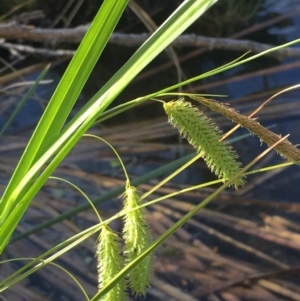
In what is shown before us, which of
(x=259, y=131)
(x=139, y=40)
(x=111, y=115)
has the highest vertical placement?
(x=139, y=40)

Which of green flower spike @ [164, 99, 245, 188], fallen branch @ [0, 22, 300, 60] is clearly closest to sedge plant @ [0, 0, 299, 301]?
green flower spike @ [164, 99, 245, 188]

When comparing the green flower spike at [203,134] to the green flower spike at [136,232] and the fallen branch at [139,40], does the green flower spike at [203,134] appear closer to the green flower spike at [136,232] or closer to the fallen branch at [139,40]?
the green flower spike at [136,232]

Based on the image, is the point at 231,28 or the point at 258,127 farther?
the point at 231,28

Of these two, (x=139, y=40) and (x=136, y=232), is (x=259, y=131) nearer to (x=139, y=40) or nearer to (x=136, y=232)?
(x=136, y=232)

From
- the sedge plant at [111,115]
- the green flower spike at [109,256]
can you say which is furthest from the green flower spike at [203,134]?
the green flower spike at [109,256]

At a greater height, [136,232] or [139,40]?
[139,40]

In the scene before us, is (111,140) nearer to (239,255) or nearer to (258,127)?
(239,255)

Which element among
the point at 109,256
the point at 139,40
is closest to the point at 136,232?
the point at 109,256

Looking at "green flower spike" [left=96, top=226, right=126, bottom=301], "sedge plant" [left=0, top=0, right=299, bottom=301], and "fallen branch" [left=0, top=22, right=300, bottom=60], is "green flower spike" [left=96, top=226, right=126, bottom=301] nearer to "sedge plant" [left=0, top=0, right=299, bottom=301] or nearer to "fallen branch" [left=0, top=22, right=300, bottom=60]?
"sedge plant" [left=0, top=0, right=299, bottom=301]

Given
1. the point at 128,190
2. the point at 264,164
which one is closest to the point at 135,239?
the point at 128,190
